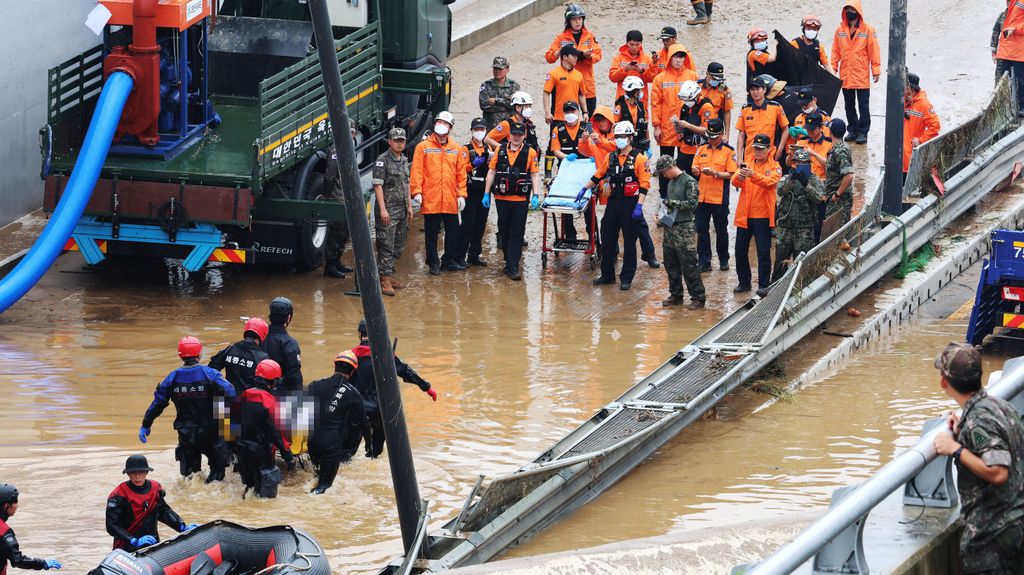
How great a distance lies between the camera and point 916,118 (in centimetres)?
1666

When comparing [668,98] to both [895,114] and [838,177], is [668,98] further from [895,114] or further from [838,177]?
[895,114]

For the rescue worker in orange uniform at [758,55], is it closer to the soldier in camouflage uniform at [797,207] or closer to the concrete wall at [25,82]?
the soldier in camouflage uniform at [797,207]

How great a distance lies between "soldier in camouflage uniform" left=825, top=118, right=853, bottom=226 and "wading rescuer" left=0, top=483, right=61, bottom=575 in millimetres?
8642

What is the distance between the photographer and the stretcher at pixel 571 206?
52.2 feet

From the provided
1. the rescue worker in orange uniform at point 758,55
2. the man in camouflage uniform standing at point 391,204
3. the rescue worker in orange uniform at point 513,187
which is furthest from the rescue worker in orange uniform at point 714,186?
the man in camouflage uniform standing at point 391,204

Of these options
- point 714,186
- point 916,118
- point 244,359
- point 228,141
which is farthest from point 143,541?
point 916,118

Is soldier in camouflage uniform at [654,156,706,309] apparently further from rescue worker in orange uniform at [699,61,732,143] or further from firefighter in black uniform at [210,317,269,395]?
firefighter in black uniform at [210,317,269,395]

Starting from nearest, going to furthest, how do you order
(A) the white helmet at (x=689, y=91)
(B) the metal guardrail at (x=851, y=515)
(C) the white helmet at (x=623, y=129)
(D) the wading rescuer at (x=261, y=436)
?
(B) the metal guardrail at (x=851, y=515), (D) the wading rescuer at (x=261, y=436), (C) the white helmet at (x=623, y=129), (A) the white helmet at (x=689, y=91)

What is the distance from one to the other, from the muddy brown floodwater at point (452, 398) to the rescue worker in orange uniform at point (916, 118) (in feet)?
4.94

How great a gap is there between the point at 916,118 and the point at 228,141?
735 cm

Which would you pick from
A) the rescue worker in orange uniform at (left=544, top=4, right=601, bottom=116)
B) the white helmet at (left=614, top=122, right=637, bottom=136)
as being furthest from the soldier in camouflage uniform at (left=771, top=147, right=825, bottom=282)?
the rescue worker in orange uniform at (left=544, top=4, right=601, bottom=116)

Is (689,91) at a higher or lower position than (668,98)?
higher

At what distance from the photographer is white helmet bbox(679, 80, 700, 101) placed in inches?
663

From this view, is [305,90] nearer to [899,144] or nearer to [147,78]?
[147,78]
